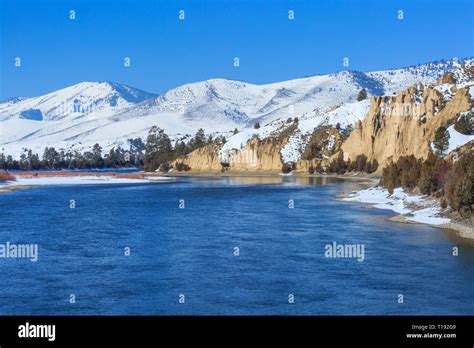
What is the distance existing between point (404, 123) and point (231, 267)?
7865 centimetres

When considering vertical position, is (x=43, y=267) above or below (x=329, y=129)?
below

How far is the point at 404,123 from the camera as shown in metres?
104

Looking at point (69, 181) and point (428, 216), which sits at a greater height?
point (69, 181)

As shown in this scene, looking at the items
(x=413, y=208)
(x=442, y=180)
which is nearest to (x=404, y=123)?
(x=442, y=180)

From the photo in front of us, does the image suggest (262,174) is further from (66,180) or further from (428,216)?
(428,216)

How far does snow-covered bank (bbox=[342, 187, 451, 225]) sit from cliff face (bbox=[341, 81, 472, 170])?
17756 mm

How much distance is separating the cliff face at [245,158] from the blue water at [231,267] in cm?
10151

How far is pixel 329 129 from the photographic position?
15012 cm

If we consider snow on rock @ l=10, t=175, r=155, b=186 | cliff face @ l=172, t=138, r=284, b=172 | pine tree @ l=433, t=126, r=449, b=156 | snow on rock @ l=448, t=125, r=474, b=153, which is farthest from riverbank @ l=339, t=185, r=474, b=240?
cliff face @ l=172, t=138, r=284, b=172
